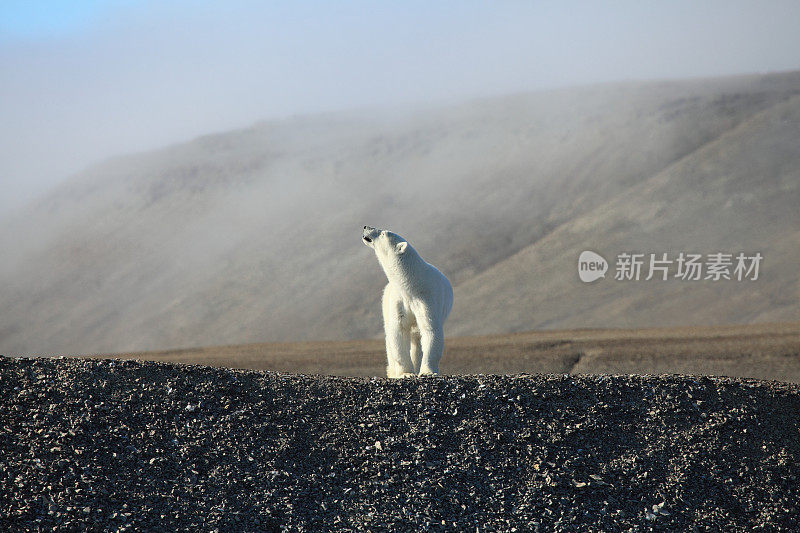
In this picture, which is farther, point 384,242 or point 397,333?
point 397,333

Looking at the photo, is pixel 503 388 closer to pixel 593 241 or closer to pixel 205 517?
pixel 205 517

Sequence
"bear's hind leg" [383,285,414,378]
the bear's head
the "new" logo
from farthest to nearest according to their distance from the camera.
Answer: the "new" logo < "bear's hind leg" [383,285,414,378] < the bear's head

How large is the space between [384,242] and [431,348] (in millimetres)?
1276

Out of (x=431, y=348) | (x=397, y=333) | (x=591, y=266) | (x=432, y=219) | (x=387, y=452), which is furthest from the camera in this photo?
(x=432, y=219)

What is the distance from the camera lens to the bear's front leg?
9914 millimetres

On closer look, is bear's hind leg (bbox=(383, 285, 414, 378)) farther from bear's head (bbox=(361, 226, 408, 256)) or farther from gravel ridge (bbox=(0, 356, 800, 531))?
gravel ridge (bbox=(0, 356, 800, 531))

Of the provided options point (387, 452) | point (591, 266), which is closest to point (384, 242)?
point (387, 452)

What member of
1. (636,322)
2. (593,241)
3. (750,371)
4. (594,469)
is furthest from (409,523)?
(593,241)

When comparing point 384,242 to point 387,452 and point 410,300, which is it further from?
point 387,452

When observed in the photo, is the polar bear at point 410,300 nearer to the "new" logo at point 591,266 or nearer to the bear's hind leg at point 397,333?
the bear's hind leg at point 397,333

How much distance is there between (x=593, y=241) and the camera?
4803 centimetres

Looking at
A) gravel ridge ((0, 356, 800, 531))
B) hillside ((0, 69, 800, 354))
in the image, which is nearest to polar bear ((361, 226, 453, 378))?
gravel ridge ((0, 356, 800, 531))

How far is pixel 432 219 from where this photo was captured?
52594 mm

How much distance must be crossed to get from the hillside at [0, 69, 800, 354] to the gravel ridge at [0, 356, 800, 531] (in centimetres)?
3403
